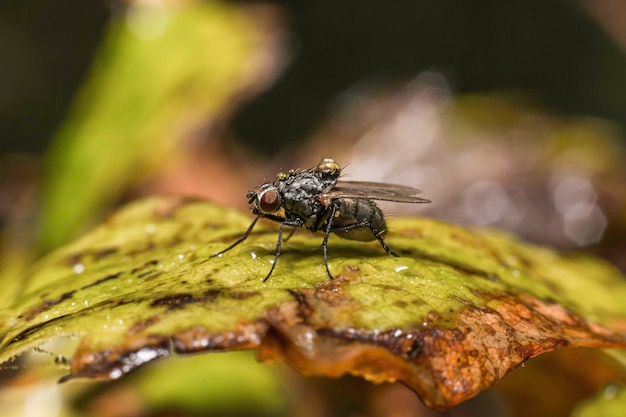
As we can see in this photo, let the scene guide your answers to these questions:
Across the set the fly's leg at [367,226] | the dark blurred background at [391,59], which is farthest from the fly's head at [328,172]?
the dark blurred background at [391,59]

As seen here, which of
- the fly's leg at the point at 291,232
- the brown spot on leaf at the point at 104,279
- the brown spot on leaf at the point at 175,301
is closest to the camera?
the brown spot on leaf at the point at 175,301

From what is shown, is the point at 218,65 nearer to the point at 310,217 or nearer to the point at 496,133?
the point at 496,133

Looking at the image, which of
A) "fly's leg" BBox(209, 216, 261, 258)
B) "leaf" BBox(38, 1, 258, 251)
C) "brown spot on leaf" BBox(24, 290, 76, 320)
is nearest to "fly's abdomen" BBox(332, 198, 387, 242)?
"fly's leg" BBox(209, 216, 261, 258)

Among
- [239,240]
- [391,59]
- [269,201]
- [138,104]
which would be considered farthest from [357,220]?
[391,59]

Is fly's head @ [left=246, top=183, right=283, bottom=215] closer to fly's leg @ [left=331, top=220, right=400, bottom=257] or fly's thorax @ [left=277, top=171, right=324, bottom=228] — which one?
fly's thorax @ [left=277, top=171, right=324, bottom=228]

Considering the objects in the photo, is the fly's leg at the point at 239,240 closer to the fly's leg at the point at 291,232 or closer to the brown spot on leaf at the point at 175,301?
the fly's leg at the point at 291,232

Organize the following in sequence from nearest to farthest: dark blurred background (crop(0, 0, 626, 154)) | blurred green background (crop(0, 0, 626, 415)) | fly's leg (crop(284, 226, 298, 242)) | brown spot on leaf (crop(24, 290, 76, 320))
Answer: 1. brown spot on leaf (crop(24, 290, 76, 320))
2. fly's leg (crop(284, 226, 298, 242))
3. blurred green background (crop(0, 0, 626, 415))
4. dark blurred background (crop(0, 0, 626, 154))

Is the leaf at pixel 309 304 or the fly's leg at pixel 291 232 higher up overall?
the fly's leg at pixel 291 232
